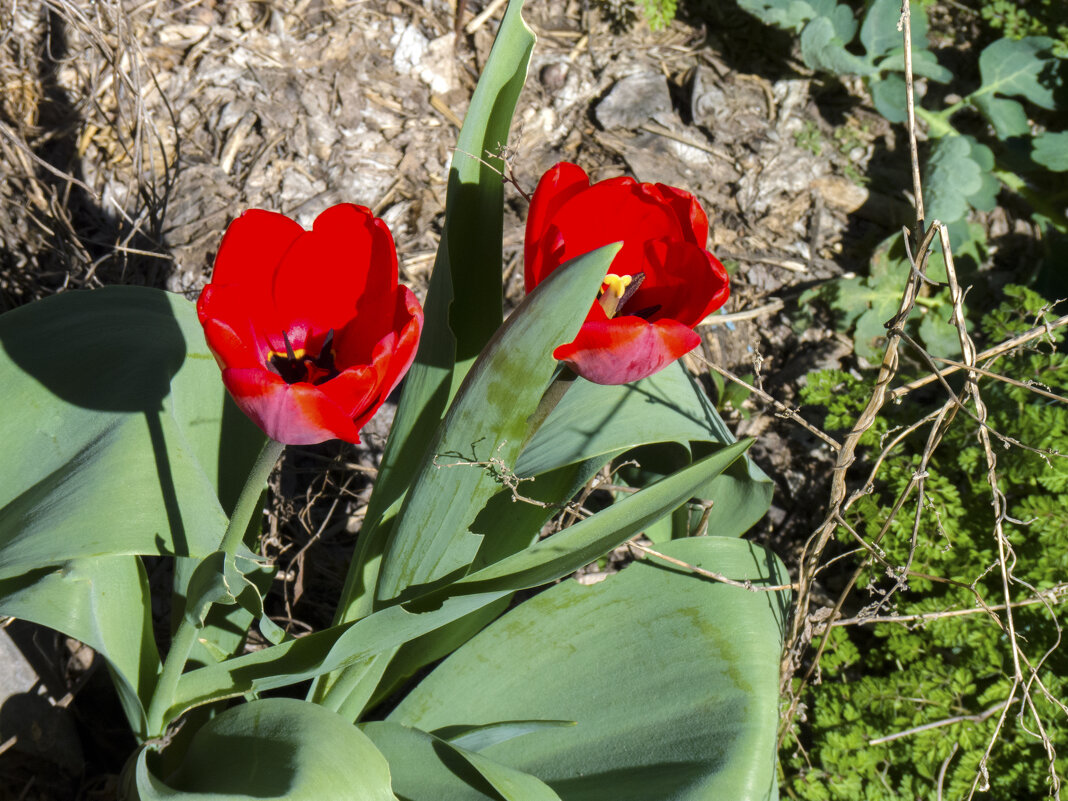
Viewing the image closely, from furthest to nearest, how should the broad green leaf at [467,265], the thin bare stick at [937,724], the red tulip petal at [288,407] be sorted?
the thin bare stick at [937,724] → the broad green leaf at [467,265] → the red tulip petal at [288,407]

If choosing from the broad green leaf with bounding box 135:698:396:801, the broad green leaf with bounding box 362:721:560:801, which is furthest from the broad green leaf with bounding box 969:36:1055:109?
the broad green leaf with bounding box 135:698:396:801

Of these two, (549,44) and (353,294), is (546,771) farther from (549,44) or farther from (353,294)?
(549,44)

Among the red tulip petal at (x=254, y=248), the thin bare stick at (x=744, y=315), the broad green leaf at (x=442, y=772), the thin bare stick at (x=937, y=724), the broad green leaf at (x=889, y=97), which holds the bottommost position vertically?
the thin bare stick at (x=937, y=724)

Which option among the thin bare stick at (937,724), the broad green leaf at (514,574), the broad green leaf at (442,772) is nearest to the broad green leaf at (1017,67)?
the thin bare stick at (937,724)

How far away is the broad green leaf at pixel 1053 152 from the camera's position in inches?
91.4

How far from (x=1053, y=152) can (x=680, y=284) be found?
6.30 ft

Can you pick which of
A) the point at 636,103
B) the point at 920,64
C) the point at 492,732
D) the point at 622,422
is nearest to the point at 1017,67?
the point at 920,64

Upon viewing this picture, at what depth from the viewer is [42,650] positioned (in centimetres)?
156

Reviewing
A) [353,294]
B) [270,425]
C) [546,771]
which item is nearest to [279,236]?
[353,294]

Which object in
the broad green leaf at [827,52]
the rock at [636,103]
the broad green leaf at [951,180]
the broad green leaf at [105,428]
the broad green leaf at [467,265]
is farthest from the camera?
the rock at [636,103]

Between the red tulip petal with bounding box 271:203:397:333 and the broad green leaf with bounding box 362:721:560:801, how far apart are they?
20.3 inches

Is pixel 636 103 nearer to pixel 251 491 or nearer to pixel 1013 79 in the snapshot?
pixel 1013 79

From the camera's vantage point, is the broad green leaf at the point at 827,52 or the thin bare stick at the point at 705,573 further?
the broad green leaf at the point at 827,52

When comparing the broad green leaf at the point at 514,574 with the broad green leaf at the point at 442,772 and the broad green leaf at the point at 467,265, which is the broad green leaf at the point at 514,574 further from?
the broad green leaf at the point at 467,265
